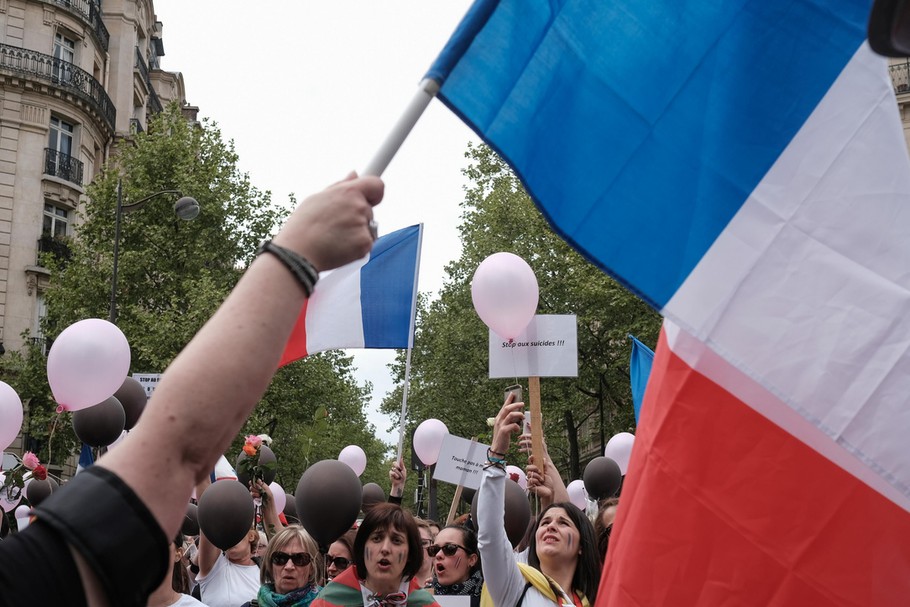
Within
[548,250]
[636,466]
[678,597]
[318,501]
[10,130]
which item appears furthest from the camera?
[10,130]

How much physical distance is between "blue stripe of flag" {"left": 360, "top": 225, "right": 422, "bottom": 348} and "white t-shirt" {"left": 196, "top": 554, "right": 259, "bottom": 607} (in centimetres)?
188

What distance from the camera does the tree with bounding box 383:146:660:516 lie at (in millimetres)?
27266

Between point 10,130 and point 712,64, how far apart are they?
115 feet

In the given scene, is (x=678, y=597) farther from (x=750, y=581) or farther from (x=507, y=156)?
(x=507, y=156)

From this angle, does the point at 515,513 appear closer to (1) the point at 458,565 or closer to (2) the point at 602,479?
(1) the point at 458,565

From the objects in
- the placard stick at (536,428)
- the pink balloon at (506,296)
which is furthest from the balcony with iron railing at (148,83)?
the placard stick at (536,428)

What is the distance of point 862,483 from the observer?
8.35ft

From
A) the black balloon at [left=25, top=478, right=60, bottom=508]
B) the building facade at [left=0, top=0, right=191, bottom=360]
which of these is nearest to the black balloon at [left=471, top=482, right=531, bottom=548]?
the black balloon at [left=25, top=478, right=60, bottom=508]

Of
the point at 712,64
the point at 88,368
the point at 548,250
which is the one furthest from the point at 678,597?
the point at 548,250

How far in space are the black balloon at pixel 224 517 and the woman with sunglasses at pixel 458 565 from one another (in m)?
1.22

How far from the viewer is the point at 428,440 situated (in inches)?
522

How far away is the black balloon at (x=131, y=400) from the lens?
8945 millimetres

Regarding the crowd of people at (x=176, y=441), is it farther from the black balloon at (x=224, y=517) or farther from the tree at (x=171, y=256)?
the tree at (x=171, y=256)

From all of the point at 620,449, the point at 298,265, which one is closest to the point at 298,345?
the point at 620,449
